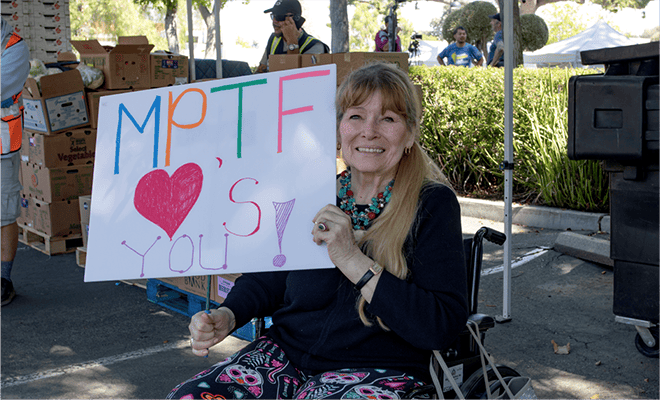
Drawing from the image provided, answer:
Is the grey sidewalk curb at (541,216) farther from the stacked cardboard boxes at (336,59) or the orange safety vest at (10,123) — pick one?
the orange safety vest at (10,123)

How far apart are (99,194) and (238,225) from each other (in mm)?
466

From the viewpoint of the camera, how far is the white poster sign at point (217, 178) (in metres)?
1.80

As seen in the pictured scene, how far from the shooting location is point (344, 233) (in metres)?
1.76

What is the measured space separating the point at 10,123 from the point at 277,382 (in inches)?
133

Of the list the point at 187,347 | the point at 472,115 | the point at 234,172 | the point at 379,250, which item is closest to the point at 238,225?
the point at 234,172

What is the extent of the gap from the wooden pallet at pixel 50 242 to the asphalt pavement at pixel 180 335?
0.92 feet

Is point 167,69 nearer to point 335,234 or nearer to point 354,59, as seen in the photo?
point 354,59

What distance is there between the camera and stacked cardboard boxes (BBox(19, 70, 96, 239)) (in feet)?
19.6

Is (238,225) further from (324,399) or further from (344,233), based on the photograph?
(324,399)

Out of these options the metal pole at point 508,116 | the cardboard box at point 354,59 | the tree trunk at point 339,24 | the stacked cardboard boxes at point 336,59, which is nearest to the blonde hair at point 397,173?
the metal pole at point 508,116

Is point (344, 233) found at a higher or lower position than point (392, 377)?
higher

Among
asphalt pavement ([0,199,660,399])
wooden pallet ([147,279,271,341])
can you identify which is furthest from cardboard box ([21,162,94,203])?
wooden pallet ([147,279,271,341])

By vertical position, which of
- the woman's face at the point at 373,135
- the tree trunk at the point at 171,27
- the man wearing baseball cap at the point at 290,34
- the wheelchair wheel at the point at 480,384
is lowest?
the wheelchair wheel at the point at 480,384

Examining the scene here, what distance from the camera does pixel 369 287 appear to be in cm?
181
